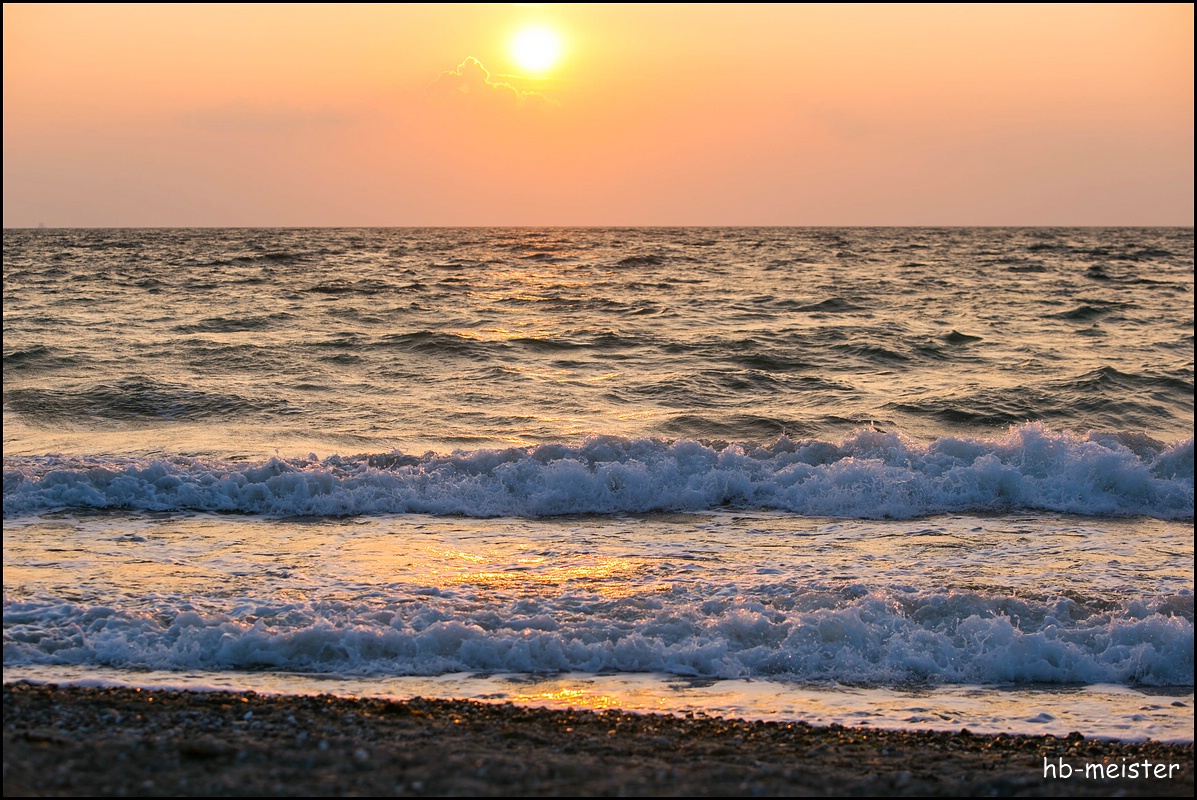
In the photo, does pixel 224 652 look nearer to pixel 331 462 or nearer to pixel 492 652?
pixel 492 652

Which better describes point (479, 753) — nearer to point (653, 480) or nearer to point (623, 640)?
point (623, 640)

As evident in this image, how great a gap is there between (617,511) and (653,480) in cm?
72

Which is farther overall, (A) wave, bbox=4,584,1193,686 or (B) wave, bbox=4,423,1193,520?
(B) wave, bbox=4,423,1193,520

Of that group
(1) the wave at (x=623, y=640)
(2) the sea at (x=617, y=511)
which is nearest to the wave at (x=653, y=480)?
(2) the sea at (x=617, y=511)

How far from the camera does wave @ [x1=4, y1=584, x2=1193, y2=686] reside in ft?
22.7

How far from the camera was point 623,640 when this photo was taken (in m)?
7.13

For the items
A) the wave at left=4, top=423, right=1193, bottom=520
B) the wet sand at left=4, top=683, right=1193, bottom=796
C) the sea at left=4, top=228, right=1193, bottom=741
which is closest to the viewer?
the wet sand at left=4, top=683, right=1193, bottom=796

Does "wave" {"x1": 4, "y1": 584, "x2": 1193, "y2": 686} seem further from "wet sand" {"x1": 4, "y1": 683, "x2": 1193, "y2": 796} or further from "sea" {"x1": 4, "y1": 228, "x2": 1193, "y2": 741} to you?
"wet sand" {"x1": 4, "y1": 683, "x2": 1193, "y2": 796}

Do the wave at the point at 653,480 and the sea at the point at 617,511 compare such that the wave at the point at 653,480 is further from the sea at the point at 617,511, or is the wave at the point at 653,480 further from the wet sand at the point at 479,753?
the wet sand at the point at 479,753

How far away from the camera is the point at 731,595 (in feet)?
26.9

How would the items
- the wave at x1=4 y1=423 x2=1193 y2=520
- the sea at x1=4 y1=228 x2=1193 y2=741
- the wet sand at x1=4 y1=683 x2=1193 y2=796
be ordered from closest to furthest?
the wet sand at x1=4 y1=683 x2=1193 y2=796 → the sea at x1=4 y1=228 x2=1193 y2=741 → the wave at x1=4 y1=423 x2=1193 y2=520

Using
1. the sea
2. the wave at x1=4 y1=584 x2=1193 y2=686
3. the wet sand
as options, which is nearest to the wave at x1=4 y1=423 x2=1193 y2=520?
the sea

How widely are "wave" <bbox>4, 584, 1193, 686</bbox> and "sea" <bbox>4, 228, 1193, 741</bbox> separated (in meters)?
0.03

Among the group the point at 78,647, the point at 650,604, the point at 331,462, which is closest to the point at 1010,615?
the point at 650,604
